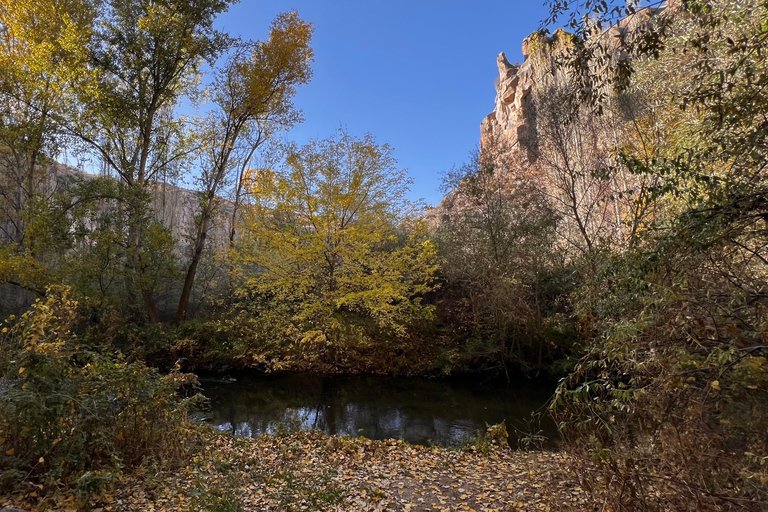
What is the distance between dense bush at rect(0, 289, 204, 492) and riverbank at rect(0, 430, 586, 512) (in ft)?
0.92

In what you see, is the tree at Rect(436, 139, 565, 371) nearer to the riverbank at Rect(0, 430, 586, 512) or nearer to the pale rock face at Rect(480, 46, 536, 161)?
the riverbank at Rect(0, 430, 586, 512)

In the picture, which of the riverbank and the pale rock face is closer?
the riverbank

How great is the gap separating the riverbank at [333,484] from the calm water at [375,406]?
190 centimetres

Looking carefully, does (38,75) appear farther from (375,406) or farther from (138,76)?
(375,406)

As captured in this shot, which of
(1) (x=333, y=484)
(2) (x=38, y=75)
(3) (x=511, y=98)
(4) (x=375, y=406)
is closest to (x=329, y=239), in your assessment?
(4) (x=375, y=406)

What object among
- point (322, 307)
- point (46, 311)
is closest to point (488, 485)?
point (46, 311)

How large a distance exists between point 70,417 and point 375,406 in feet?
24.7

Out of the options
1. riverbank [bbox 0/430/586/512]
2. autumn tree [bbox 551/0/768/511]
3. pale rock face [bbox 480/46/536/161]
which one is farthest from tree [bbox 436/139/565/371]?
pale rock face [bbox 480/46/536/161]

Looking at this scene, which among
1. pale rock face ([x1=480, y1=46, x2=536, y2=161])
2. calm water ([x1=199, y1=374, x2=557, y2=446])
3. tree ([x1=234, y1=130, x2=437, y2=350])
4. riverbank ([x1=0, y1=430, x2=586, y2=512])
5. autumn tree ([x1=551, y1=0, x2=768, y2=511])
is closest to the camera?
autumn tree ([x1=551, y1=0, x2=768, y2=511])

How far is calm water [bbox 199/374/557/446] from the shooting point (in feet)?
29.2

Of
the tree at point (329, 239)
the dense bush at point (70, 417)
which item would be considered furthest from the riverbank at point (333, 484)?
the tree at point (329, 239)

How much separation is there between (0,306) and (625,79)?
21.0 meters

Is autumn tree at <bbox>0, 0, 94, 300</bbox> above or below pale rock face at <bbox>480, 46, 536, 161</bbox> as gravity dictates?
below

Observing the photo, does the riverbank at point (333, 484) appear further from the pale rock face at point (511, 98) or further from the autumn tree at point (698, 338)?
the pale rock face at point (511, 98)
